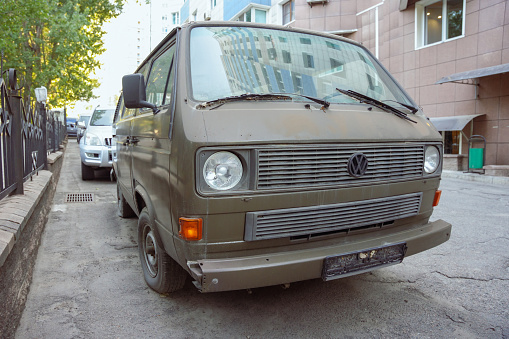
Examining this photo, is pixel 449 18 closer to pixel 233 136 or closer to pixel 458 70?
pixel 458 70

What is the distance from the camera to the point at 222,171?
230 centimetres

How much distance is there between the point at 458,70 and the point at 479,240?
1193 centimetres

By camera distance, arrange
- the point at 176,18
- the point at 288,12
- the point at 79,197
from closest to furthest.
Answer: the point at 79,197, the point at 288,12, the point at 176,18

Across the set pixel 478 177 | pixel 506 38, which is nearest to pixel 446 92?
pixel 506 38

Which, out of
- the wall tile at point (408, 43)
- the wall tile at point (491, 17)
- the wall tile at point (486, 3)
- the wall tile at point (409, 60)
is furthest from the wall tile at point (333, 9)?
the wall tile at point (491, 17)

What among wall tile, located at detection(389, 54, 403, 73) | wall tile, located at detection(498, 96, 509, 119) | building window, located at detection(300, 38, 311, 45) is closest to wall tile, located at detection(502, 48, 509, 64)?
wall tile, located at detection(498, 96, 509, 119)

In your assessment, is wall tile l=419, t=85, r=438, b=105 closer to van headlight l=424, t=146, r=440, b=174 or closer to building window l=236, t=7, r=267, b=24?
building window l=236, t=7, r=267, b=24

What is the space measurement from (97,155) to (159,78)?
6.24 meters

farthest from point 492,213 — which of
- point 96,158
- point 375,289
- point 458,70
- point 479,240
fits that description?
point 458,70

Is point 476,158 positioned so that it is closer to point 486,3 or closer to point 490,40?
point 490,40

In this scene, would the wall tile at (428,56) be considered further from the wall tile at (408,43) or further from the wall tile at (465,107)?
the wall tile at (465,107)

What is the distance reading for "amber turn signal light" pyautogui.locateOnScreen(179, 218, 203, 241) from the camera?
2285mm

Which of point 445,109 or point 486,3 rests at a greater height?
point 486,3

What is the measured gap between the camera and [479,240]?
4699 mm
